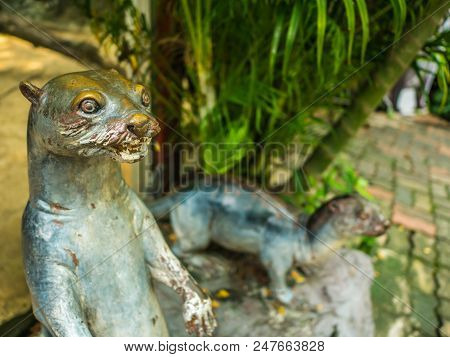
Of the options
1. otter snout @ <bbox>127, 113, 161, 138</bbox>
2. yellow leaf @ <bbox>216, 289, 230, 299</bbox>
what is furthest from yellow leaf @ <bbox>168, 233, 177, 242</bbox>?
otter snout @ <bbox>127, 113, 161, 138</bbox>

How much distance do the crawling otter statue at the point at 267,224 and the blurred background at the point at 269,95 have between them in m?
0.29

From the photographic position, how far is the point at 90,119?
95 centimetres

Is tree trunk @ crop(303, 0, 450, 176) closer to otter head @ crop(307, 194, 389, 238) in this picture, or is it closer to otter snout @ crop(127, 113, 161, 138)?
otter head @ crop(307, 194, 389, 238)

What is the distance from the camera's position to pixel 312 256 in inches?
80.2

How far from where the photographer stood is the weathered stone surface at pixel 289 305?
75.8 inches

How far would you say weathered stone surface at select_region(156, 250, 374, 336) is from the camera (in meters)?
1.93

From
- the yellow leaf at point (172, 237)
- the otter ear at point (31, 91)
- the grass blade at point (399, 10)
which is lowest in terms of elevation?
the yellow leaf at point (172, 237)

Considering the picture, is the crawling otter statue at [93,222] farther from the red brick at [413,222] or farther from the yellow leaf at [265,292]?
the red brick at [413,222]

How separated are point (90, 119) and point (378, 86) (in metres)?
1.64

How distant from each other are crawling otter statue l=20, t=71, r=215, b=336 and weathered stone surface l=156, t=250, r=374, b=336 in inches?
21.5

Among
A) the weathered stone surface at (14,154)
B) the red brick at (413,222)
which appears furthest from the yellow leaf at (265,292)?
the red brick at (413,222)

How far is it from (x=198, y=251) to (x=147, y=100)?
1.27 metres
